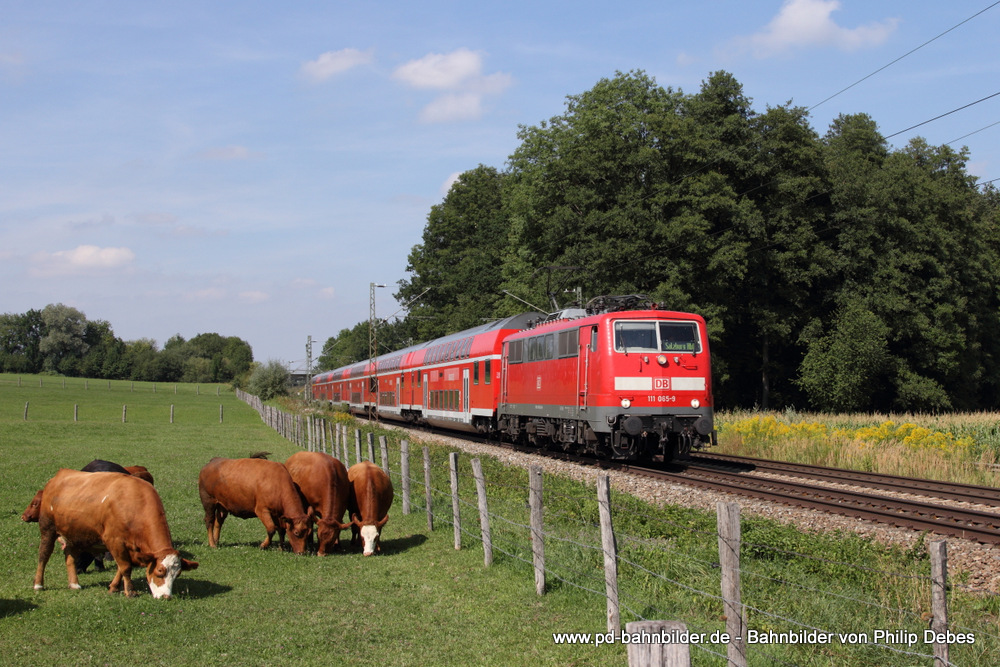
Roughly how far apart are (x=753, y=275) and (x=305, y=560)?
4290 centimetres

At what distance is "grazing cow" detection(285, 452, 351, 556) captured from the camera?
36.9ft

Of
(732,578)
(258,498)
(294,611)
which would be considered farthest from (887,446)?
(294,611)

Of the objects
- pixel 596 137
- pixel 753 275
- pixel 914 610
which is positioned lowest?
pixel 914 610

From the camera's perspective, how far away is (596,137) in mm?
53562

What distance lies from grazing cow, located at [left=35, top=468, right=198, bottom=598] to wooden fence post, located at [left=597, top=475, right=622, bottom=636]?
421cm

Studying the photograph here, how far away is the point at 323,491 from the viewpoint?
38.1ft

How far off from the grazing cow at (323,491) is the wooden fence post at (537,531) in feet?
10.6

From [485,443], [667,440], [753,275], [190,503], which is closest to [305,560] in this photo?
[190,503]

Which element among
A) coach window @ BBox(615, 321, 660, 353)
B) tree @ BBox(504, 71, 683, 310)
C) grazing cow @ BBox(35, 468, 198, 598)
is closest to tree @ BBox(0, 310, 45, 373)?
tree @ BBox(504, 71, 683, 310)

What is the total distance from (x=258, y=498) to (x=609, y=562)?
5494 mm

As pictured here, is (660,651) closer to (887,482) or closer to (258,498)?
(258,498)

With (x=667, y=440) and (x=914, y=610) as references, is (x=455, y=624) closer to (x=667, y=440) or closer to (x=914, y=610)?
(x=914, y=610)

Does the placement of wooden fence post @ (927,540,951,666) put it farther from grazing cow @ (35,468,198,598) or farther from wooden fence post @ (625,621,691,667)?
grazing cow @ (35,468,198,598)

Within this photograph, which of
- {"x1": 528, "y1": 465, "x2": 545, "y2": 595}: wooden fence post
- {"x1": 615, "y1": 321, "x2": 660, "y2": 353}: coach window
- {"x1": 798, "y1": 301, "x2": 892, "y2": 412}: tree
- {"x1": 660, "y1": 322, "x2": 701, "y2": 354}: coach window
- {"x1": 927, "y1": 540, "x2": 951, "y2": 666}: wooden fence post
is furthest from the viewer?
{"x1": 798, "y1": 301, "x2": 892, "y2": 412}: tree
